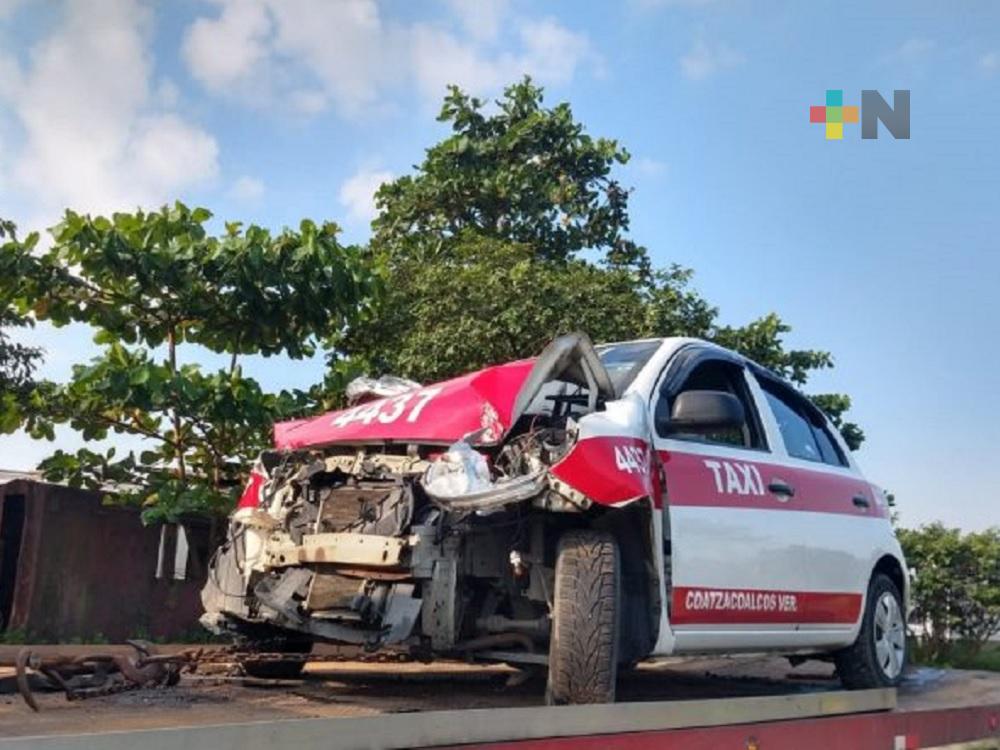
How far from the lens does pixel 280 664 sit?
4.68m

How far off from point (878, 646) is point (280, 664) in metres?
2.88

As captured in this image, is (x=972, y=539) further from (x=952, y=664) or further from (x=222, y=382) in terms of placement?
(x=222, y=382)

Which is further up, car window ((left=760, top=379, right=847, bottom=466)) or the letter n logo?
the letter n logo

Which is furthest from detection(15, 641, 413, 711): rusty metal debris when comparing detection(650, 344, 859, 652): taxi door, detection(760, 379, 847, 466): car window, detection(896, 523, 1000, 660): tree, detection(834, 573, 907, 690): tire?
detection(896, 523, 1000, 660): tree

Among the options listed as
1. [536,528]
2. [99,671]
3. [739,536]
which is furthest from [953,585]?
[99,671]

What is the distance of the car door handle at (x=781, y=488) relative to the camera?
4.78 meters

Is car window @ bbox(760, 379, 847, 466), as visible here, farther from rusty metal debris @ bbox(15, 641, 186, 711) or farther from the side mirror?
rusty metal debris @ bbox(15, 641, 186, 711)

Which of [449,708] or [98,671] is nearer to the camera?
[98,671]

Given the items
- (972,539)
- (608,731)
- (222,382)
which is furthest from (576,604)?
(972,539)

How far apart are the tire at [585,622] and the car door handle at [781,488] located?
1253 mm

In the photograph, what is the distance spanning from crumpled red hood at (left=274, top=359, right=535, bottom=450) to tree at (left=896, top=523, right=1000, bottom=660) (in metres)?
6.39

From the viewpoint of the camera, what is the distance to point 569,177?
632 inches

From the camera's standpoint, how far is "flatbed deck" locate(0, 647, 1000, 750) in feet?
7.66

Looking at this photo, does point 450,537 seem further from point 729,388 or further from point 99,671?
point 729,388
